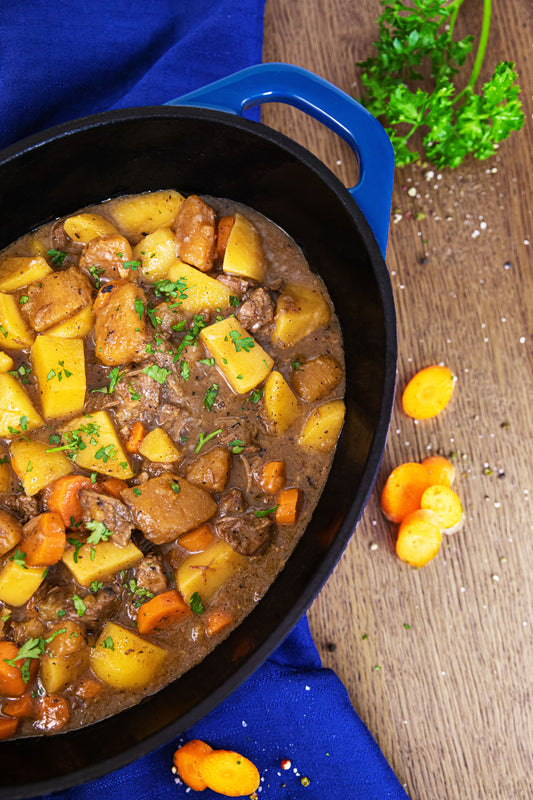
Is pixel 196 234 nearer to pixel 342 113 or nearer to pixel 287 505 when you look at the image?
pixel 342 113

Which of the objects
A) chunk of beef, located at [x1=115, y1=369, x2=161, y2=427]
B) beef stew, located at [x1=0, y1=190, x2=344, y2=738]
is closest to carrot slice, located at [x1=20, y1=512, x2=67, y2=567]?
beef stew, located at [x1=0, y1=190, x2=344, y2=738]

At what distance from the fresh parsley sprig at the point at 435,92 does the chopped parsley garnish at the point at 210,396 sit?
136 cm

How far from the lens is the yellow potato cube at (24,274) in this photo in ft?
9.43

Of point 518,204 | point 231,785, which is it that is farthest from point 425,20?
point 231,785

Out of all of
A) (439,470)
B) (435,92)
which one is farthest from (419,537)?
(435,92)

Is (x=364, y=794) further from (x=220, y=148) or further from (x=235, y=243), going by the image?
(x=220, y=148)

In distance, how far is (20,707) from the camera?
266 cm

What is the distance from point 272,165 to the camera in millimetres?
2789

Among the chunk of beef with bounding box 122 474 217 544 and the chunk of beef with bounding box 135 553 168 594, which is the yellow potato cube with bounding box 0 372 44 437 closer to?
the chunk of beef with bounding box 122 474 217 544

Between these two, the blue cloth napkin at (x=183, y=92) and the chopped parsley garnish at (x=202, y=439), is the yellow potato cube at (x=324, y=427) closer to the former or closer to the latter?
the chopped parsley garnish at (x=202, y=439)

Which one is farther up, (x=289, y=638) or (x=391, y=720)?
(x=289, y=638)

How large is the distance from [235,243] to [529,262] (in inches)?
55.9

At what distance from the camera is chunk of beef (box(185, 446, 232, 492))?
8.90ft

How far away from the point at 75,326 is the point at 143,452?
593 mm
